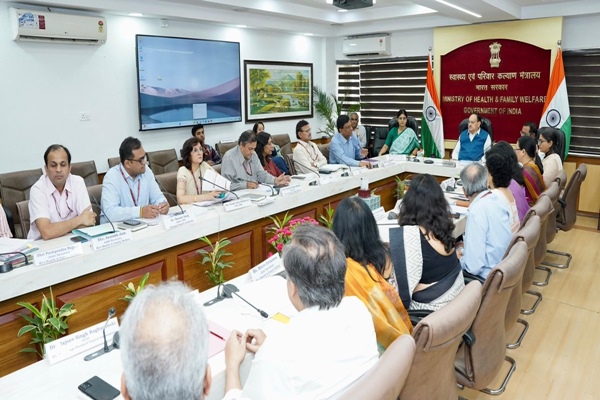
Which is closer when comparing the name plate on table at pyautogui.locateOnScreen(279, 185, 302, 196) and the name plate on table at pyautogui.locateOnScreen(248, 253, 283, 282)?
the name plate on table at pyautogui.locateOnScreen(248, 253, 283, 282)

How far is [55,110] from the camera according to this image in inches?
195

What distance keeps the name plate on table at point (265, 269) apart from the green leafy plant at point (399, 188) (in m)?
2.72

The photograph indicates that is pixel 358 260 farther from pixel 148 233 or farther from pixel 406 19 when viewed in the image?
pixel 406 19

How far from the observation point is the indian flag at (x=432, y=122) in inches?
274

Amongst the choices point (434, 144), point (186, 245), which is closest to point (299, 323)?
point (186, 245)

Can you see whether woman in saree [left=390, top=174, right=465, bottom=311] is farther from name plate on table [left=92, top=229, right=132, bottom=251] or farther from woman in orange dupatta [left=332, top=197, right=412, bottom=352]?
name plate on table [left=92, top=229, right=132, bottom=251]

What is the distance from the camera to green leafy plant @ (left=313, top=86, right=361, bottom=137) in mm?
8043

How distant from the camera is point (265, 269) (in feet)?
7.53

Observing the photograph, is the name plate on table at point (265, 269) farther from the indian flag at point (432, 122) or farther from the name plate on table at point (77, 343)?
the indian flag at point (432, 122)

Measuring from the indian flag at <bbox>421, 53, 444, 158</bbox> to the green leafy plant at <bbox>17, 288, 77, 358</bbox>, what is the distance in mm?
5840

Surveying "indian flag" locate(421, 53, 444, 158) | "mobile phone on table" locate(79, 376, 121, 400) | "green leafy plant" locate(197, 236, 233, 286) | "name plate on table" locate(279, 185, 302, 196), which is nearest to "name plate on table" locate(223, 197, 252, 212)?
"green leafy plant" locate(197, 236, 233, 286)

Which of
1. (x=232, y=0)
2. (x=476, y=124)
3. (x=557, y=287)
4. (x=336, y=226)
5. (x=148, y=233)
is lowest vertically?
(x=557, y=287)

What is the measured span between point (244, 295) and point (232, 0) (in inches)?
175

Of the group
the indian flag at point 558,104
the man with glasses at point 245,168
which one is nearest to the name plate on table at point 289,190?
the man with glasses at point 245,168
